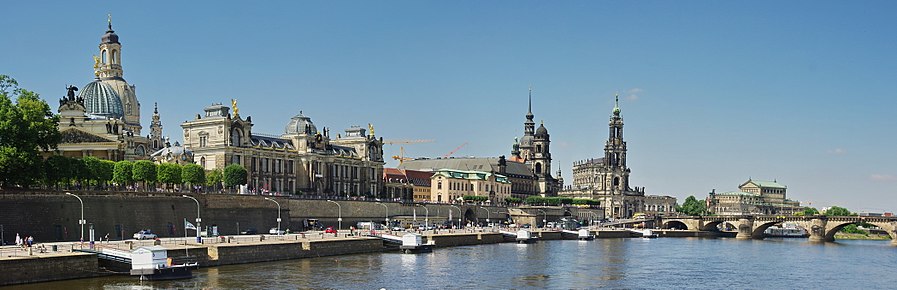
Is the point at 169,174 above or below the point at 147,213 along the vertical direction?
above

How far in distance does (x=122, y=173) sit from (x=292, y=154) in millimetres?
43137

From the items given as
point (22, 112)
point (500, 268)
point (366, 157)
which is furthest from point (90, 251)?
point (366, 157)

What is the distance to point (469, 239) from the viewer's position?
112688 millimetres

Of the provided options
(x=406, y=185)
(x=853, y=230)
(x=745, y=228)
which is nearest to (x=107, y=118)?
(x=406, y=185)

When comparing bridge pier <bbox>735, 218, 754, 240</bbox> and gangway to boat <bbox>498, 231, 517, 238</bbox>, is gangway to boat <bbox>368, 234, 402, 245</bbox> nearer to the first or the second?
gangway to boat <bbox>498, 231, 517, 238</bbox>

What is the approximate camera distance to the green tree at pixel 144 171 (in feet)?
310

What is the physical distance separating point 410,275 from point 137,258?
1870cm

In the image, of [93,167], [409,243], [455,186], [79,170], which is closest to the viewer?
[79,170]

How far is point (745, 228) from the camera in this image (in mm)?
163500

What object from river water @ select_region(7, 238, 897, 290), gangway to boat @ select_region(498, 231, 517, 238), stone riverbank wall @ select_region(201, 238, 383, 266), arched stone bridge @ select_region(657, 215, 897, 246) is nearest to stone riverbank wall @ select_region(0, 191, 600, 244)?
stone riverbank wall @ select_region(201, 238, 383, 266)

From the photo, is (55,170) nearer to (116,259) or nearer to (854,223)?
(116,259)

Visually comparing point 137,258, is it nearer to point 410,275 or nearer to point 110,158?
point 410,275

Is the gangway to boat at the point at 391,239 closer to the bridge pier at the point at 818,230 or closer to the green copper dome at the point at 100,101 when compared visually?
the green copper dome at the point at 100,101

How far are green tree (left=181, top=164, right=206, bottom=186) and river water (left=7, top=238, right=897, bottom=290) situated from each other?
27.2 metres
